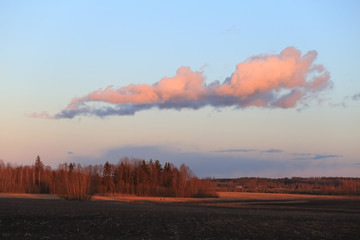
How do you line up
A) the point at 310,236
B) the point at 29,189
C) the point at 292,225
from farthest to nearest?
the point at 29,189, the point at 292,225, the point at 310,236

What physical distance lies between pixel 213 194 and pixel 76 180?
198 feet

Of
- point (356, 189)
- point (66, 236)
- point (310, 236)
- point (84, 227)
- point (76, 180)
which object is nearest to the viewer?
point (66, 236)

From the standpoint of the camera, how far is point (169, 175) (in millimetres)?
155625

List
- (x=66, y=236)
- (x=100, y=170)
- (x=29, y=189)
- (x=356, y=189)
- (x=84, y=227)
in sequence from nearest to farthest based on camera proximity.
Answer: (x=66, y=236), (x=84, y=227), (x=29, y=189), (x=100, y=170), (x=356, y=189)

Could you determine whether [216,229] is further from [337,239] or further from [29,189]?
[29,189]

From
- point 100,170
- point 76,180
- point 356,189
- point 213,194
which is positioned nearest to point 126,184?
point 100,170

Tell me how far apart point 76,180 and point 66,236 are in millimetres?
65445

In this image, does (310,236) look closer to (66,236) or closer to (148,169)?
(66,236)

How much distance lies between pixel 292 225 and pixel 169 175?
121 meters

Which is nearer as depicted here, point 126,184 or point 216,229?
point 216,229

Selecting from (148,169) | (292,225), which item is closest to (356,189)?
(148,169)

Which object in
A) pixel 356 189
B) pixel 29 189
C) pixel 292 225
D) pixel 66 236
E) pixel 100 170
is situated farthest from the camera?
pixel 356 189

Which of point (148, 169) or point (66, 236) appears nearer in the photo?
point (66, 236)

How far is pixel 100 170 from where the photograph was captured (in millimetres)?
154250
